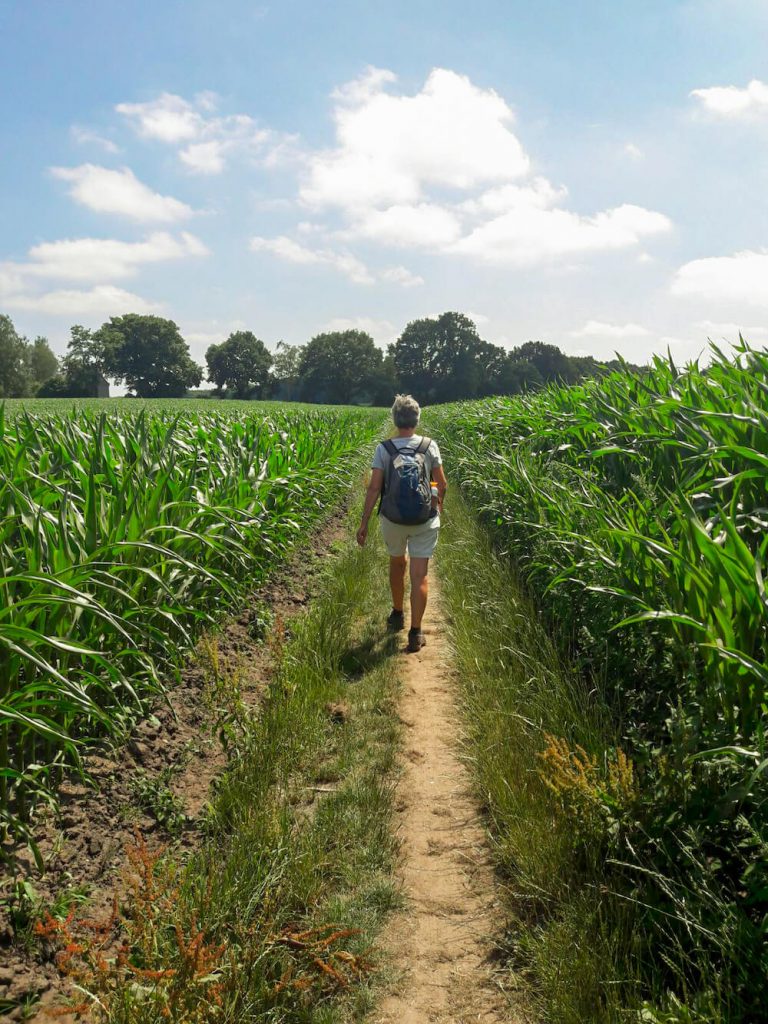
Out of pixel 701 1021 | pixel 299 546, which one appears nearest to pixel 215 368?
pixel 299 546

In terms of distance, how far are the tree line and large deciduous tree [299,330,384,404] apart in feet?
0.44

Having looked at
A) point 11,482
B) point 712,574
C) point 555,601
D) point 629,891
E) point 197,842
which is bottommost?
point 197,842

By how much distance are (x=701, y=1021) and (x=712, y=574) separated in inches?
55.6

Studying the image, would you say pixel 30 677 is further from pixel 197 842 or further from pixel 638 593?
pixel 638 593

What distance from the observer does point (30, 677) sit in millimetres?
2377

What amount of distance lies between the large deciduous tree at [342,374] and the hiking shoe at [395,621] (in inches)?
3220

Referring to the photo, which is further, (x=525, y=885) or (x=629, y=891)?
(x=525, y=885)

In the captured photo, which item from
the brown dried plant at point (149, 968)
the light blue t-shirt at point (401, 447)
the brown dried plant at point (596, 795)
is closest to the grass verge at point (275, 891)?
the brown dried plant at point (149, 968)

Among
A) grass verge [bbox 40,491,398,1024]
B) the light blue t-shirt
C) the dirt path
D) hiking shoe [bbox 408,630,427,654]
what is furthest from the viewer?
the light blue t-shirt

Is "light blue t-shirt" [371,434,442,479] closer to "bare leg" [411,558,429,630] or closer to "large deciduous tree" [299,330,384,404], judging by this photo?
"bare leg" [411,558,429,630]

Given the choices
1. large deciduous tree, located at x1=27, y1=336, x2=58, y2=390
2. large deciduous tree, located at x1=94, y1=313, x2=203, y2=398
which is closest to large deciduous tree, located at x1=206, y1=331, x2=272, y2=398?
large deciduous tree, located at x1=94, y1=313, x2=203, y2=398

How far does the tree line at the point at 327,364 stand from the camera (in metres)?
82.2

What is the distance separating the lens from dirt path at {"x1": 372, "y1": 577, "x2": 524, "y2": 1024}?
202cm

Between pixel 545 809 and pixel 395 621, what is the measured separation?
3066 millimetres
